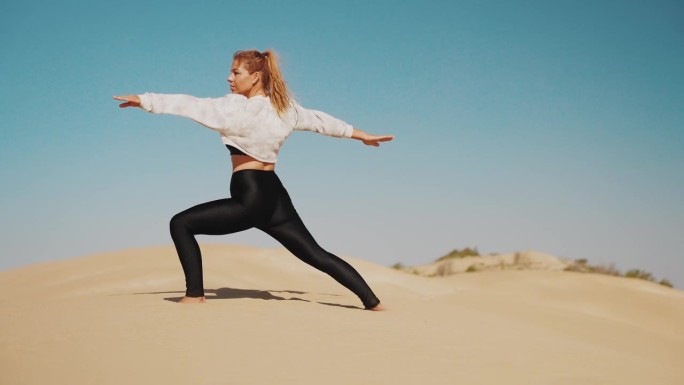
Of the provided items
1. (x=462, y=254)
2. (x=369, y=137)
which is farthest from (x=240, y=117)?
(x=462, y=254)

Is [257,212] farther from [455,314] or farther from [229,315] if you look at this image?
[455,314]

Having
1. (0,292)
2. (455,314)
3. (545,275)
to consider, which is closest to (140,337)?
(455,314)

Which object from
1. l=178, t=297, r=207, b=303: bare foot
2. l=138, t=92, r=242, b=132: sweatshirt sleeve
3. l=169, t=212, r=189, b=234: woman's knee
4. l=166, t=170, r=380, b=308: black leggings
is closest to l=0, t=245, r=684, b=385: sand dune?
l=178, t=297, r=207, b=303: bare foot

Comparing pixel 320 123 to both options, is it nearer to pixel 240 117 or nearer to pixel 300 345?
pixel 240 117

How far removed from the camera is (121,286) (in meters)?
9.40

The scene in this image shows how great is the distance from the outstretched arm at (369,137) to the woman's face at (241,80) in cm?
111

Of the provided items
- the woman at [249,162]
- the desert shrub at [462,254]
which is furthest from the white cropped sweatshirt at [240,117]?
the desert shrub at [462,254]

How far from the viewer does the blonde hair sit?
230 inches

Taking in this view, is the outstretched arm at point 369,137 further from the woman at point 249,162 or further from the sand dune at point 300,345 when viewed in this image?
the sand dune at point 300,345

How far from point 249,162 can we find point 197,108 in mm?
601

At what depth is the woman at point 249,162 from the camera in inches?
219

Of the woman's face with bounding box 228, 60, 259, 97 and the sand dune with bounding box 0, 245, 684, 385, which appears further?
the woman's face with bounding box 228, 60, 259, 97

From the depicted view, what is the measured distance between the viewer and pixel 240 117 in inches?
221

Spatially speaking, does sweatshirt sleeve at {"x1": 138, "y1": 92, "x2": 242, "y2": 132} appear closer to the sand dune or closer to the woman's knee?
the woman's knee
